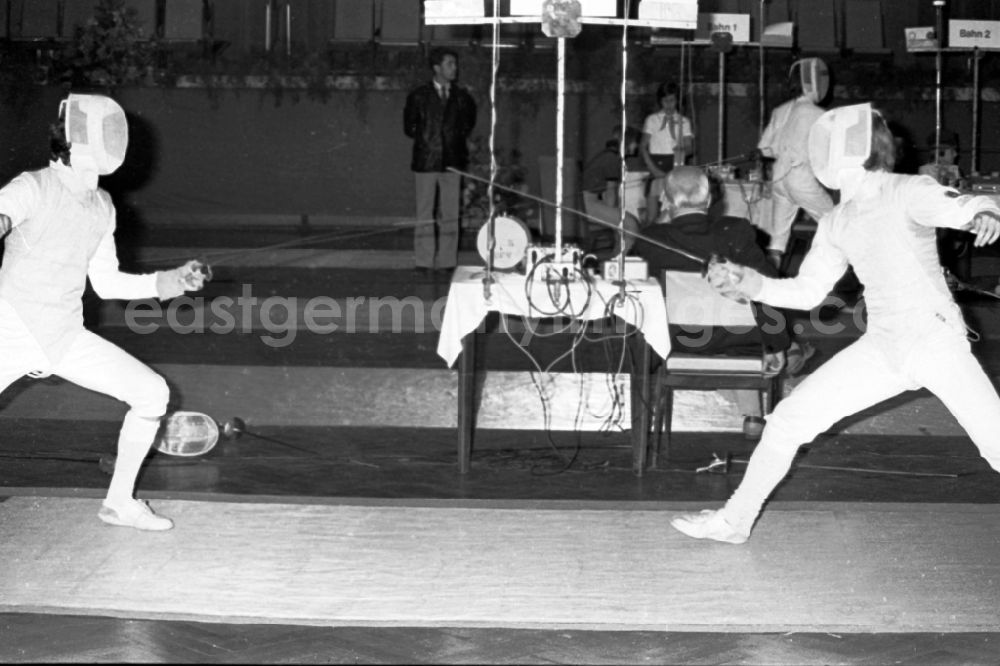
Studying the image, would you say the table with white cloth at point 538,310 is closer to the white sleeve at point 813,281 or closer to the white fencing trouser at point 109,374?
the white sleeve at point 813,281

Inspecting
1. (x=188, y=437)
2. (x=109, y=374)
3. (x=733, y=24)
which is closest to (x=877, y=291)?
(x=109, y=374)

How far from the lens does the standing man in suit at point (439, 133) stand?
7.83m

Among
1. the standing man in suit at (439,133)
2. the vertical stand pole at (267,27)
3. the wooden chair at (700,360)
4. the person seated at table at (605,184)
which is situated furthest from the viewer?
the vertical stand pole at (267,27)

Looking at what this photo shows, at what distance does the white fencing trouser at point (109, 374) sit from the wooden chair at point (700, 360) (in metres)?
1.77

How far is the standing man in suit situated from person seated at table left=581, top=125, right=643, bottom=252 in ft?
2.90

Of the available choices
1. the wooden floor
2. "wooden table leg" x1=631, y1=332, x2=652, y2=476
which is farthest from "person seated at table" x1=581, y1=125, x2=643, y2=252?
"wooden table leg" x1=631, y1=332, x2=652, y2=476

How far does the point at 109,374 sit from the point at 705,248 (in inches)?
84.1

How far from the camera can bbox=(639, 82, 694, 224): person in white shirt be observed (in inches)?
335

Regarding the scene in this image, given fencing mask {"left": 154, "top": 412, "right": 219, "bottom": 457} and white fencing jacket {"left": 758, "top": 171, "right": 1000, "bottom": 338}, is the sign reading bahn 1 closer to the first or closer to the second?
fencing mask {"left": 154, "top": 412, "right": 219, "bottom": 457}

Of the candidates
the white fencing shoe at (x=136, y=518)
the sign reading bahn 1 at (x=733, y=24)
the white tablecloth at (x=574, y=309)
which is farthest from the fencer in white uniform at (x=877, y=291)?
the sign reading bahn 1 at (x=733, y=24)

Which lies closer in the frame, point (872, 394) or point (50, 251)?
point (872, 394)

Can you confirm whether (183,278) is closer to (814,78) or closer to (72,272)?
(72,272)

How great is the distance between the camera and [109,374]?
3.45 metres

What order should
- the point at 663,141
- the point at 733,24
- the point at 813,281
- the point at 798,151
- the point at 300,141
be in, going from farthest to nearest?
1. the point at 300,141
2. the point at 733,24
3. the point at 663,141
4. the point at 798,151
5. the point at 813,281
